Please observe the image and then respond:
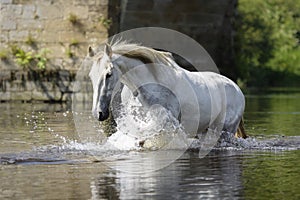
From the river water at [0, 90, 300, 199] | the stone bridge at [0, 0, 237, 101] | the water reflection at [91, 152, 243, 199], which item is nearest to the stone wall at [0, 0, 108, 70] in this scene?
the stone bridge at [0, 0, 237, 101]

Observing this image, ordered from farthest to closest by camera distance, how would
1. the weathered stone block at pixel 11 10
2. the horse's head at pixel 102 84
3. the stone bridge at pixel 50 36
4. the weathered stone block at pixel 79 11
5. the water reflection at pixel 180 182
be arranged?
1. the weathered stone block at pixel 11 10
2. the weathered stone block at pixel 79 11
3. the stone bridge at pixel 50 36
4. the horse's head at pixel 102 84
5. the water reflection at pixel 180 182

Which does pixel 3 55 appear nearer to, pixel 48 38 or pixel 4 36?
pixel 4 36

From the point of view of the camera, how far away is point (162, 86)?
31.7 feet

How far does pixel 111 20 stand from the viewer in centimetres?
2380

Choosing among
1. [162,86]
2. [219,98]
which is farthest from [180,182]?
[219,98]

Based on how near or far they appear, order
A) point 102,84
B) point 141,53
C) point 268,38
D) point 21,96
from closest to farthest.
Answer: point 102,84, point 141,53, point 21,96, point 268,38

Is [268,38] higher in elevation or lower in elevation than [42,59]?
lower

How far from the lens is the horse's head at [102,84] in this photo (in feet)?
29.6

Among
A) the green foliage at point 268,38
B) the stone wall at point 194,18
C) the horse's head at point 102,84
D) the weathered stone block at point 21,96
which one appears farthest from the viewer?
the green foliage at point 268,38

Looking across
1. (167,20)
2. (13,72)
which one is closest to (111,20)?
(13,72)

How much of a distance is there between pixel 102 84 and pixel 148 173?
1120 millimetres

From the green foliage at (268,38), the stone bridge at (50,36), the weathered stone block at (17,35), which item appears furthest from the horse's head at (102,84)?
the green foliage at (268,38)

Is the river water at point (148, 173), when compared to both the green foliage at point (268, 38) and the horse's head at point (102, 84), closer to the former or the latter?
the horse's head at point (102, 84)

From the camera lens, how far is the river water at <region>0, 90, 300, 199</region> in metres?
7.09
